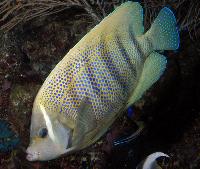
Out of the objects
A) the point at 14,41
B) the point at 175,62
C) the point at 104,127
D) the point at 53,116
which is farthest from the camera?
the point at 14,41

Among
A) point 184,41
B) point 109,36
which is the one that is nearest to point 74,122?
point 109,36

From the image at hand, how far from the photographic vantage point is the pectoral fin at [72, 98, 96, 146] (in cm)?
145

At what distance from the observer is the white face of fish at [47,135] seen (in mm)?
1431

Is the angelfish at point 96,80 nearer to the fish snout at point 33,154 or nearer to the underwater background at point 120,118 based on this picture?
the fish snout at point 33,154

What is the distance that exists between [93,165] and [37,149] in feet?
6.62

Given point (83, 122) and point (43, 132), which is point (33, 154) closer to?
point (43, 132)

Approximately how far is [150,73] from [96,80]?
1.13 feet

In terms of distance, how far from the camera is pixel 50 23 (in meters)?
4.01

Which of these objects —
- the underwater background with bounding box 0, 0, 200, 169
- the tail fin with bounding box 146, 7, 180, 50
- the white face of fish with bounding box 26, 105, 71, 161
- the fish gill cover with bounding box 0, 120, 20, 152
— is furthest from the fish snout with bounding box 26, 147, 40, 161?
the fish gill cover with bounding box 0, 120, 20, 152

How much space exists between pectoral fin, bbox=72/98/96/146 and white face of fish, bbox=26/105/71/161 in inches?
1.8

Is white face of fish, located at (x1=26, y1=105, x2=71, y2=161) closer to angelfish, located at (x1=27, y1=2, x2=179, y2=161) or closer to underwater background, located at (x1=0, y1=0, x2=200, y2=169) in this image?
angelfish, located at (x1=27, y1=2, x2=179, y2=161)

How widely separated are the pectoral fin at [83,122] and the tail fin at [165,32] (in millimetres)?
532

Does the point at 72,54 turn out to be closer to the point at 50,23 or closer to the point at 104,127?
the point at 104,127

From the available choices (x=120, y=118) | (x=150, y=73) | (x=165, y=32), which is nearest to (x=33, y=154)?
(x=150, y=73)
